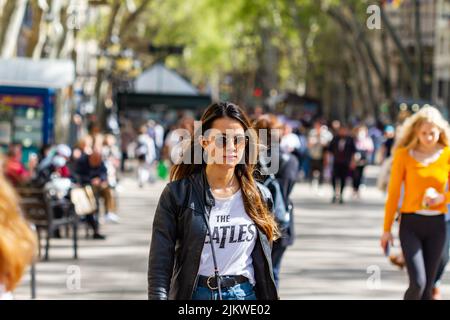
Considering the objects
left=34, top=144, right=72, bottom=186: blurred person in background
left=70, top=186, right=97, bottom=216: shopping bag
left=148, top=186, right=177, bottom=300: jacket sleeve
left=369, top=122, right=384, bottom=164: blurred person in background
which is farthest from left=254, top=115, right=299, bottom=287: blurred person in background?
left=369, top=122, right=384, bottom=164: blurred person in background

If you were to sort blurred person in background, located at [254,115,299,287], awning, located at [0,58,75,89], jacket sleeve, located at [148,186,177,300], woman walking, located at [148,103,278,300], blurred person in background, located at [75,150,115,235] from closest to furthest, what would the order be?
jacket sleeve, located at [148,186,177,300], woman walking, located at [148,103,278,300], blurred person in background, located at [254,115,299,287], blurred person in background, located at [75,150,115,235], awning, located at [0,58,75,89]

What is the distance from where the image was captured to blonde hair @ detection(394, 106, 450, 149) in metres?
8.87

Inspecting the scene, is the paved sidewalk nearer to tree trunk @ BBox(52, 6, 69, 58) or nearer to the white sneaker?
the white sneaker

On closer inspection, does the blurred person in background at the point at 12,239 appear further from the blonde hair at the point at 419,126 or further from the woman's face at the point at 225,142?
the blonde hair at the point at 419,126

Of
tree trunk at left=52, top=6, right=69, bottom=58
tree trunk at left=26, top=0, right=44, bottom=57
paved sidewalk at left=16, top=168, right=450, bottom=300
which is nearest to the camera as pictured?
paved sidewalk at left=16, top=168, right=450, bottom=300

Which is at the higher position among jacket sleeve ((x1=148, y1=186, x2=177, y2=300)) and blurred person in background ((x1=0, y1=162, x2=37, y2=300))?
blurred person in background ((x1=0, y1=162, x2=37, y2=300))

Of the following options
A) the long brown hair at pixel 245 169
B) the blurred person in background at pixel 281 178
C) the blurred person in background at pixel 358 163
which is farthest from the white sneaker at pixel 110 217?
the long brown hair at pixel 245 169

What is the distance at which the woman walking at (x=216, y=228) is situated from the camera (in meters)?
5.37

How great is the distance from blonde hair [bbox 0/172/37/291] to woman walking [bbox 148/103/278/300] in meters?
1.89

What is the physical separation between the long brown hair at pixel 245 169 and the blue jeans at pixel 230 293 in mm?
273

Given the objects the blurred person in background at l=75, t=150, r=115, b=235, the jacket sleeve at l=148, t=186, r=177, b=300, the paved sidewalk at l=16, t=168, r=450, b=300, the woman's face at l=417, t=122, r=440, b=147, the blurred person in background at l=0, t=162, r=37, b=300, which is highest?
the woman's face at l=417, t=122, r=440, b=147

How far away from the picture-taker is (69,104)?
1463 inches

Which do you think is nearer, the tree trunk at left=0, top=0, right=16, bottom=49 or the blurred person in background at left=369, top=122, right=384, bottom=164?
the tree trunk at left=0, top=0, right=16, bottom=49
